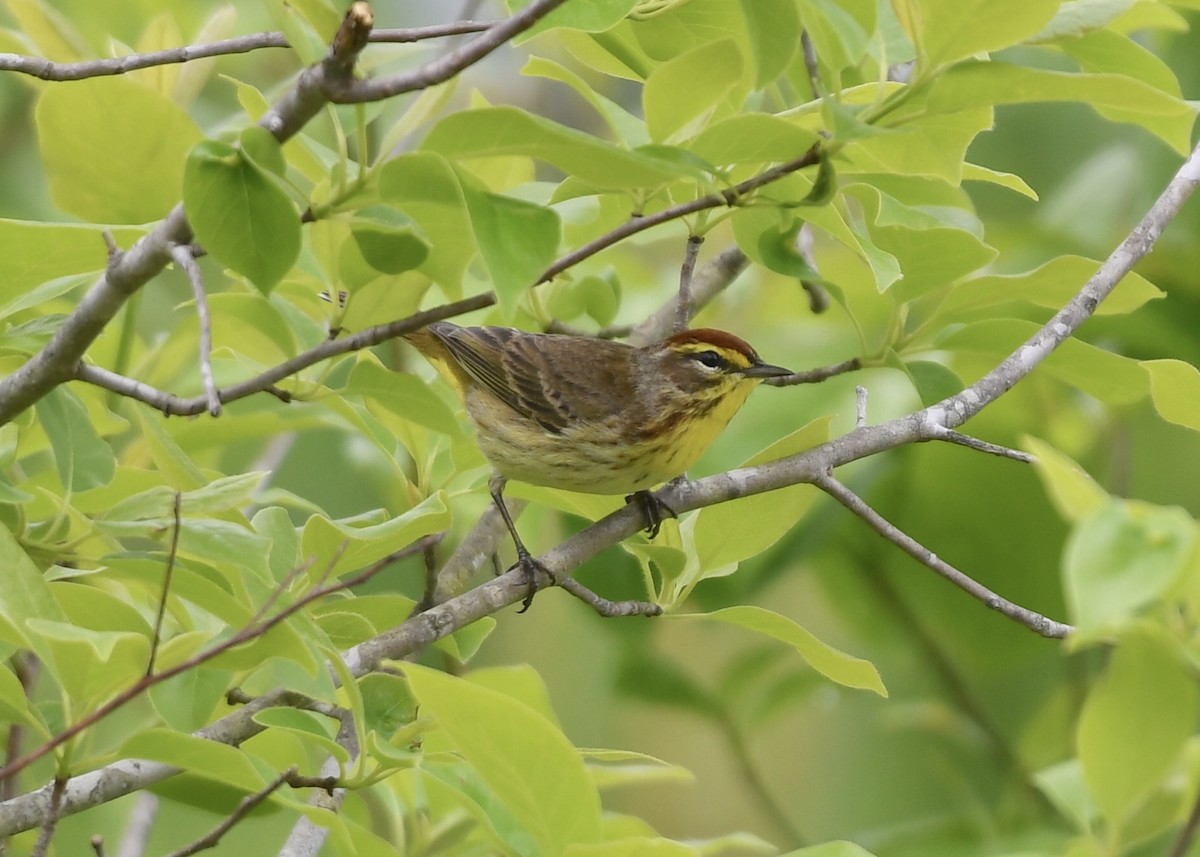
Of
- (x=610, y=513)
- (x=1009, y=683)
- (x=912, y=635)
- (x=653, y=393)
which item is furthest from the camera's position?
(x=1009, y=683)

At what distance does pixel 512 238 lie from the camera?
1835mm

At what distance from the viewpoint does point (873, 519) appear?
8.41 ft

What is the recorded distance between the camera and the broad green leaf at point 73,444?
2.12 metres

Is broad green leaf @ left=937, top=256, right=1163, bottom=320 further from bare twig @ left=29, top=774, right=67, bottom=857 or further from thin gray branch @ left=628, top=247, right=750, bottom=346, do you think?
bare twig @ left=29, top=774, right=67, bottom=857

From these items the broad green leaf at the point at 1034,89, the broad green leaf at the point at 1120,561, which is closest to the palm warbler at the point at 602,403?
the broad green leaf at the point at 1034,89

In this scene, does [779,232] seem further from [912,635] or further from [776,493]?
[912,635]

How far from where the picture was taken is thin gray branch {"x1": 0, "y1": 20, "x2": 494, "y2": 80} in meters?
2.14

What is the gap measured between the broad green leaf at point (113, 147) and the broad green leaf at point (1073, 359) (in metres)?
1.57

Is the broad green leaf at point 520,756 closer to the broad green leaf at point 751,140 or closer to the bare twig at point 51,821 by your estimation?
the bare twig at point 51,821

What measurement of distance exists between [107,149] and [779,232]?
1284mm

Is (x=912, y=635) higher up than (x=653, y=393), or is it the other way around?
(x=653, y=393)

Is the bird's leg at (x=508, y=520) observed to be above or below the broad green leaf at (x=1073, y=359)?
below

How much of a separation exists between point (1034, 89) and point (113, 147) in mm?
1675

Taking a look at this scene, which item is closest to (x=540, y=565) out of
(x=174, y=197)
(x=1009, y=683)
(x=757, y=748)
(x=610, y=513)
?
(x=610, y=513)
